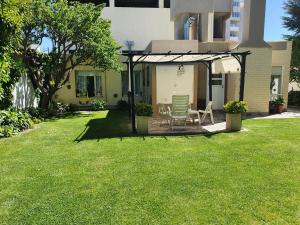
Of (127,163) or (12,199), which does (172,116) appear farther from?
(12,199)

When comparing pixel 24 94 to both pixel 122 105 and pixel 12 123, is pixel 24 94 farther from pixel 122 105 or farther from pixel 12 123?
Answer: pixel 122 105

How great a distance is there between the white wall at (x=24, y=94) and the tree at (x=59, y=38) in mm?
442

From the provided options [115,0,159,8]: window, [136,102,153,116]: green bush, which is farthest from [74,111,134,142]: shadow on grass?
[115,0,159,8]: window

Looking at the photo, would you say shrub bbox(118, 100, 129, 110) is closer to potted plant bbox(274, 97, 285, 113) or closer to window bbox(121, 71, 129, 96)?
window bbox(121, 71, 129, 96)

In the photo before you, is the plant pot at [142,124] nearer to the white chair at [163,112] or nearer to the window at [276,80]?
the white chair at [163,112]

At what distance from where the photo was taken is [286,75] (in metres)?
16.0

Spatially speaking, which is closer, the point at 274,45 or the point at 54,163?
the point at 54,163

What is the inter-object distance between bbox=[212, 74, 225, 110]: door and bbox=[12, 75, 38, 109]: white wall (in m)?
10.4

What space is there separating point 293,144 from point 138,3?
1067 inches

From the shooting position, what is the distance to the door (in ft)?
55.0

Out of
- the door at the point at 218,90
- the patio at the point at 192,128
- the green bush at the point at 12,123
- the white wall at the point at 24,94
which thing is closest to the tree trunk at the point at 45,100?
the white wall at the point at 24,94

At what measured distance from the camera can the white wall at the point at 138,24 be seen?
93.8ft

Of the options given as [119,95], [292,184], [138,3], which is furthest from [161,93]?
[138,3]

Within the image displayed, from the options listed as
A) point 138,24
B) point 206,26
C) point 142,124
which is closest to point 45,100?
point 142,124
